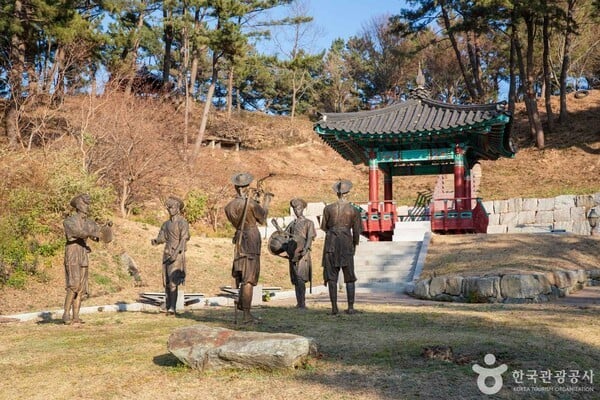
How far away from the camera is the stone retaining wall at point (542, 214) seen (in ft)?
79.7

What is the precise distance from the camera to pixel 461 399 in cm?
474

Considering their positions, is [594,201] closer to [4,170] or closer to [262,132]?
[4,170]

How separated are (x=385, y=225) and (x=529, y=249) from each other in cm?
597

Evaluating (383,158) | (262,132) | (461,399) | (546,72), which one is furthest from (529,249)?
(262,132)

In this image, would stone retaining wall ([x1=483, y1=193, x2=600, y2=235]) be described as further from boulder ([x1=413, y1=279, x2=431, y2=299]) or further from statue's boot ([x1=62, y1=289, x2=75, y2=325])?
statue's boot ([x1=62, y1=289, x2=75, y2=325])

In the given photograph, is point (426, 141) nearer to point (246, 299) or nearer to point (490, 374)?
point (246, 299)

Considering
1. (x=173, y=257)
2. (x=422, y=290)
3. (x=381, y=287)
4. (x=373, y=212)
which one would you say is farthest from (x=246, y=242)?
(x=373, y=212)

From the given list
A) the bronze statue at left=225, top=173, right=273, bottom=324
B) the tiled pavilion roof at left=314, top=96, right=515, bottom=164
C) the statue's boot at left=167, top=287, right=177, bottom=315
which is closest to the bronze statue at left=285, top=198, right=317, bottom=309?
the statue's boot at left=167, top=287, right=177, bottom=315

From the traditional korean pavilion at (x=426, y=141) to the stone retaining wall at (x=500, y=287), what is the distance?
23.9 ft

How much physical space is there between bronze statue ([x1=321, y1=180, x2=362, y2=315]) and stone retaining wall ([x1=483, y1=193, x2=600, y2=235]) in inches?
660

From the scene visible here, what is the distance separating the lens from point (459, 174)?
21.1 metres

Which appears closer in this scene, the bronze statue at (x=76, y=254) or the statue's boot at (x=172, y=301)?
the bronze statue at (x=76, y=254)

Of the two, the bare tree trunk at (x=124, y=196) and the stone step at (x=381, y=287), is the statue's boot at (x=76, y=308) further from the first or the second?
the bare tree trunk at (x=124, y=196)

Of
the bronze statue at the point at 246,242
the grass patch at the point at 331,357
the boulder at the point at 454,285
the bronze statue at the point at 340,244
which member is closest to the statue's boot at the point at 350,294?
the bronze statue at the point at 340,244
